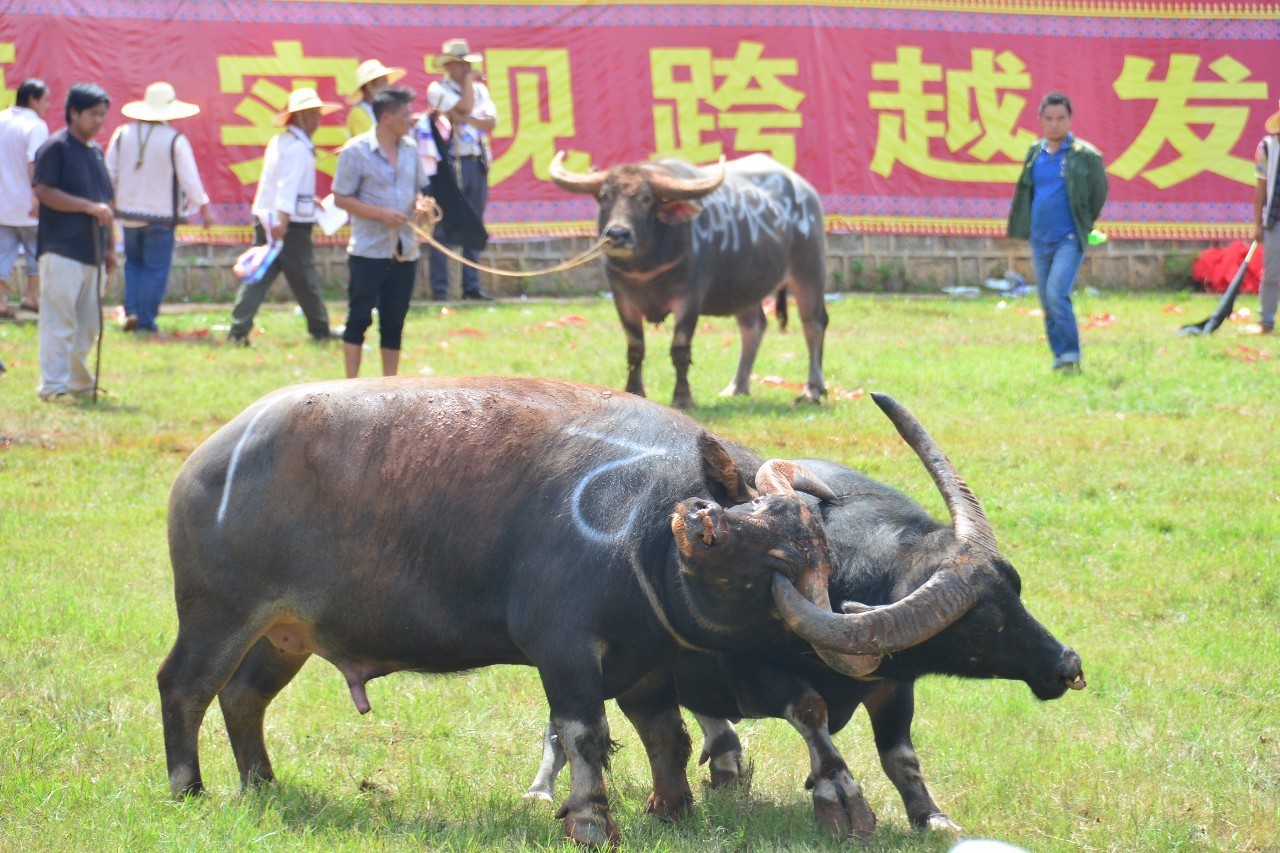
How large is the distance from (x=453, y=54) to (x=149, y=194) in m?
3.21

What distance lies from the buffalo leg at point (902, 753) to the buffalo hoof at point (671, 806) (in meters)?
0.62

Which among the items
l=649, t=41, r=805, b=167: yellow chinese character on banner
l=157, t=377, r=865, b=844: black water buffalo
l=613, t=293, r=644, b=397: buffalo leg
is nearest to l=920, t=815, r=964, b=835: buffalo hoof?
l=157, t=377, r=865, b=844: black water buffalo

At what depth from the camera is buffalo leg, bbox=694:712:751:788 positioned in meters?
4.97

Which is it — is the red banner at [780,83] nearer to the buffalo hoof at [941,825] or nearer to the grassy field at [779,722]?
the grassy field at [779,722]

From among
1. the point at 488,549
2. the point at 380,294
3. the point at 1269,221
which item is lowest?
the point at 1269,221

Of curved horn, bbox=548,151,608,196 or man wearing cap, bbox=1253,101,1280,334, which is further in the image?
man wearing cap, bbox=1253,101,1280,334

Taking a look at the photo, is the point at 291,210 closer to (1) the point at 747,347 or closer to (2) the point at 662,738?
(1) the point at 747,347

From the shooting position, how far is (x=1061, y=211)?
1184cm

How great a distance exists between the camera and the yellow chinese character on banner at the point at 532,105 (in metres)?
16.5

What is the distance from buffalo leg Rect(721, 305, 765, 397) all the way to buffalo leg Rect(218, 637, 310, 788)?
6392 mm

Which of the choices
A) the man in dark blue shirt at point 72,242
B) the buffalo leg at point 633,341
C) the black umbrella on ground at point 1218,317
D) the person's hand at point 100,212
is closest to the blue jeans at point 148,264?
the man in dark blue shirt at point 72,242

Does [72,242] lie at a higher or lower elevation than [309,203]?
higher

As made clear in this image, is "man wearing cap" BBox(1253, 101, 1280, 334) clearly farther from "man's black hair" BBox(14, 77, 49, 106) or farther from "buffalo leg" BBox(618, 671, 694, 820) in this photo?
"buffalo leg" BBox(618, 671, 694, 820)

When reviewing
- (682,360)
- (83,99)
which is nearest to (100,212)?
(83,99)
